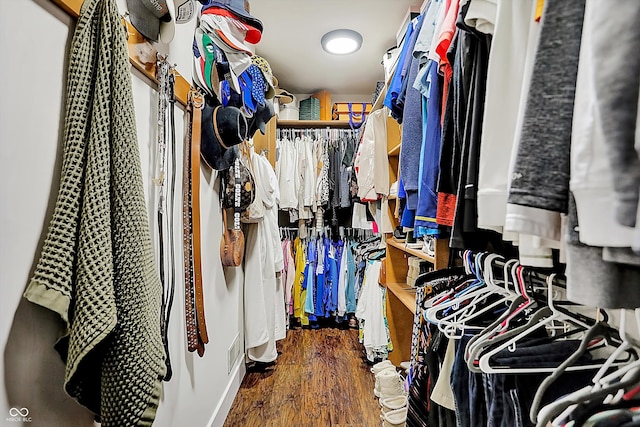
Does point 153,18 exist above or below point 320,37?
below

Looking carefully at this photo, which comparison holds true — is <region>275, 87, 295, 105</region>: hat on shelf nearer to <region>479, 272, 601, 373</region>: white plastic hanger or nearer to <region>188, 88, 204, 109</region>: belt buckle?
<region>188, 88, 204, 109</region>: belt buckle

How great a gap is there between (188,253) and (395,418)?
1.28m

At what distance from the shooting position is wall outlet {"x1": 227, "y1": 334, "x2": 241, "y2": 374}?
6.14 feet

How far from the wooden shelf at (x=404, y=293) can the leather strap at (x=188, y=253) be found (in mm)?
1027

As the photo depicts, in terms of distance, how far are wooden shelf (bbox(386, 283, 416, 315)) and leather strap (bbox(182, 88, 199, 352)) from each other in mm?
1027

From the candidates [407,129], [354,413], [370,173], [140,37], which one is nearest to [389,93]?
[407,129]

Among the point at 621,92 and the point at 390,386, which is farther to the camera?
the point at 390,386

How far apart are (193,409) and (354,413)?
0.93 meters

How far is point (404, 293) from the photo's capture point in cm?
192

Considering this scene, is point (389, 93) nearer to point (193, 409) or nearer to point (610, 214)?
point (610, 214)

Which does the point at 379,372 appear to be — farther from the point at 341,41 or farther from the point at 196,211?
the point at 341,41

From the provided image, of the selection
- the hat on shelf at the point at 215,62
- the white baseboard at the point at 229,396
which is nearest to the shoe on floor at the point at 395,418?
the white baseboard at the point at 229,396

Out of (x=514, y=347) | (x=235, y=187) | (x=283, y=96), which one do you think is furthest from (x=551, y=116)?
(x=283, y=96)

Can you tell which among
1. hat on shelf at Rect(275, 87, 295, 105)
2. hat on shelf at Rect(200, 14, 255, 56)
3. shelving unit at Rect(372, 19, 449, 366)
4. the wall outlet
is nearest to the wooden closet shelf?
hat on shelf at Rect(200, 14, 255, 56)
